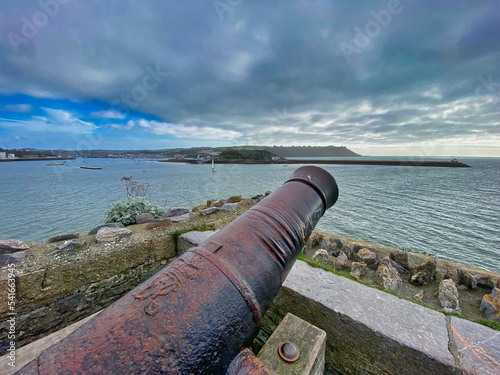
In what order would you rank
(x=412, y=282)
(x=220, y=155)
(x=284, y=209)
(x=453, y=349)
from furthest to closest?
(x=220, y=155), (x=412, y=282), (x=284, y=209), (x=453, y=349)

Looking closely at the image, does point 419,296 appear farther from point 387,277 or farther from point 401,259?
point 401,259

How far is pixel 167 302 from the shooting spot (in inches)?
42.8

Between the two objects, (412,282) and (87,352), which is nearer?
(87,352)

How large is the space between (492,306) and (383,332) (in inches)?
82.3

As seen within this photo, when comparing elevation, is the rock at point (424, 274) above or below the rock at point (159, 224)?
below

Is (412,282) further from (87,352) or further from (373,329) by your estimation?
(87,352)

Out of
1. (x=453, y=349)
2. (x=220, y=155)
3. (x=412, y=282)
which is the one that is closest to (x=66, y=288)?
(x=453, y=349)

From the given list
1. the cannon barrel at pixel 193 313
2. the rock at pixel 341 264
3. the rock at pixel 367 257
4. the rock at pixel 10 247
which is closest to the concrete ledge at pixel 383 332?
the cannon barrel at pixel 193 313

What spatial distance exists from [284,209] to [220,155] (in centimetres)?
10253

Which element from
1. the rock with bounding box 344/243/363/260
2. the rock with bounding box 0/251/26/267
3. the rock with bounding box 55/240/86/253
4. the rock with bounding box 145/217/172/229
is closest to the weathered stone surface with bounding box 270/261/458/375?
the rock with bounding box 344/243/363/260

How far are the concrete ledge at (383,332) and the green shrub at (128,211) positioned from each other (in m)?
3.88

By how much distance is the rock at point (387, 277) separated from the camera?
11.1 ft

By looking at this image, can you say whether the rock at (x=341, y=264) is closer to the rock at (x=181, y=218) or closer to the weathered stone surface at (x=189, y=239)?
the weathered stone surface at (x=189, y=239)

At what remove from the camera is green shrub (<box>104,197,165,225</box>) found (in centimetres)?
482
